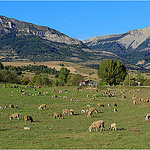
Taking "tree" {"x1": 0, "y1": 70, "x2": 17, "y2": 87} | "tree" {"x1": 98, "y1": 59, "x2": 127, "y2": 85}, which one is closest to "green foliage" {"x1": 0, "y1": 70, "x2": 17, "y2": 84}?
"tree" {"x1": 0, "y1": 70, "x2": 17, "y2": 87}

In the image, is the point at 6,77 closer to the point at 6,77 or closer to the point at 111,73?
the point at 6,77

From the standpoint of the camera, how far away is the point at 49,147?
56.2 ft

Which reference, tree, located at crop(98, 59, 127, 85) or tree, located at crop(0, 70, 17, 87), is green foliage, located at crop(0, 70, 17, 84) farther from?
tree, located at crop(98, 59, 127, 85)

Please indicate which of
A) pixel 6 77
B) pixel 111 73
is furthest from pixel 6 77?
pixel 111 73

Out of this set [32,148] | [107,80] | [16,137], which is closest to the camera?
[32,148]

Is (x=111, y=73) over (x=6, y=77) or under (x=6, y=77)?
over

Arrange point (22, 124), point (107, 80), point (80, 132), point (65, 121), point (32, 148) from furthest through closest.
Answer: point (107, 80) < point (65, 121) < point (22, 124) < point (80, 132) < point (32, 148)

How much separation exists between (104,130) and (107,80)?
9313cm

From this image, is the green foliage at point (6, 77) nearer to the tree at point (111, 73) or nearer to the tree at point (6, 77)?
the tree at point (6, 77)

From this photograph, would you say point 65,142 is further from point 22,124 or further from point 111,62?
point 111,62

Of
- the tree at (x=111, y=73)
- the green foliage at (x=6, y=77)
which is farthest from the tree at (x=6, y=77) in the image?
the tree at (x=111, y=73)

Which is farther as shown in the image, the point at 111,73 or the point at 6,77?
the point at 6,77

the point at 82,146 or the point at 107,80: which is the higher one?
the point at 107,80

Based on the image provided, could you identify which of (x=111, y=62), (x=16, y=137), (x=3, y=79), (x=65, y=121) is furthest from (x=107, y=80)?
(x=16, y=137)
